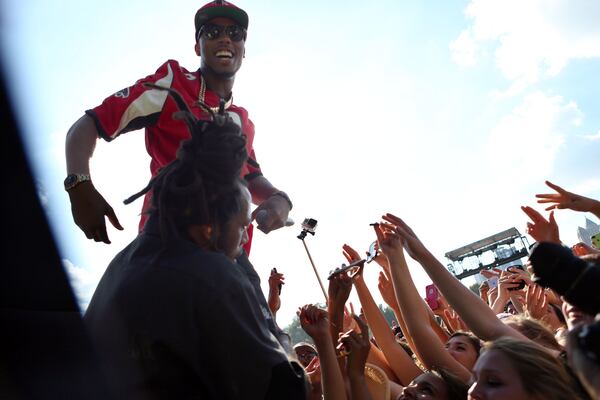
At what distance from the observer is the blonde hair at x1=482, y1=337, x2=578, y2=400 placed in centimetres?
213

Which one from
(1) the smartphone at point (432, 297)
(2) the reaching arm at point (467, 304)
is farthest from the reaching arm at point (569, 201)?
(1) the smartphone at point (432, 297)

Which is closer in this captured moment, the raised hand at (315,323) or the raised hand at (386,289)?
the raised hand at (315,323)

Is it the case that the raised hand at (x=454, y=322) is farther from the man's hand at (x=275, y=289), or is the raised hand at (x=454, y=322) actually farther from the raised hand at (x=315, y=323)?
the raised hand at (x=315, y=323)

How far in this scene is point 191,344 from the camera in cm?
102

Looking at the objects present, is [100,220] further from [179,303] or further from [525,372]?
[525,372]

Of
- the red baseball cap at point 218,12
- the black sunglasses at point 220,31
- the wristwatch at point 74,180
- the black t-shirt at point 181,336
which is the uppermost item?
the red baseball cap at point 218,12

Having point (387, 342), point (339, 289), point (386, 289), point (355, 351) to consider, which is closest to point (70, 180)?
point (339, 289)

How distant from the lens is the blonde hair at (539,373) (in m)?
2.13

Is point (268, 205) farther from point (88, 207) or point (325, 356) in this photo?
point (325, 356)

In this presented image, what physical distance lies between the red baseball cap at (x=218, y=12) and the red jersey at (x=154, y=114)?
9.9 inches

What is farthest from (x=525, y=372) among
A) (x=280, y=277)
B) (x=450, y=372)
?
(x=280, y=277)

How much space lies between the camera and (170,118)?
145cm

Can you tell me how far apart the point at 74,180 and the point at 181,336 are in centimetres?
55

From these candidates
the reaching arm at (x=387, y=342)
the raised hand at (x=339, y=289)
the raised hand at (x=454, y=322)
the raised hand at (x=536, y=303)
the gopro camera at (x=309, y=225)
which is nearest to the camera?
the gopro camera at (x=309, y=225)
